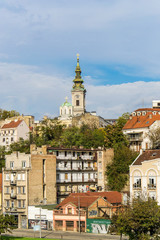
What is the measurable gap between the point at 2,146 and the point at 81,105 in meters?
43.1

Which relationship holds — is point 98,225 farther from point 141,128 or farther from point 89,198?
point 141,128

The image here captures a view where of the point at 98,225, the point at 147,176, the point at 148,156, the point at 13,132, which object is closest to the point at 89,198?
the point at 98,225

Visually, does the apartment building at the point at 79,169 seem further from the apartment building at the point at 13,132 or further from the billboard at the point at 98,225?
the apartment building at the point at 13,132

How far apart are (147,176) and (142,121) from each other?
37.6 meters

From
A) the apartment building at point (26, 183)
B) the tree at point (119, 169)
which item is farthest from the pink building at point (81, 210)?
the tree at point (119, 169)

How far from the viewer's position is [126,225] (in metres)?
64.4

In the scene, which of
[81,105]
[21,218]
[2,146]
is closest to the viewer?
[21,218]

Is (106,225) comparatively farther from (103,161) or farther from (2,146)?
(2,146)

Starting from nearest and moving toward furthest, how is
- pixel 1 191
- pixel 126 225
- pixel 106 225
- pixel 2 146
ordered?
pixel 126 225
pixel 106 225
pixel 1 191
pixel 2 146

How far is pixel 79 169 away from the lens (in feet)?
341

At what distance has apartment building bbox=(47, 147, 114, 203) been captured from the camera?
101 m

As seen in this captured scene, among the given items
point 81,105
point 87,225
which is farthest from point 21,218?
point 81,105

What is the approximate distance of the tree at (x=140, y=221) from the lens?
64188 millimetres

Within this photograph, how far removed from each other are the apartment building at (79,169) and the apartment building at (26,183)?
3263 millimetres
